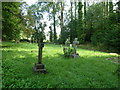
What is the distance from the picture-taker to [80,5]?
2167 cm

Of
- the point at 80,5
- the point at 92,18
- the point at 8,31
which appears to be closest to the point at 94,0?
the point at 80,5

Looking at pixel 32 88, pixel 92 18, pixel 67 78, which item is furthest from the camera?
pixel 92 18

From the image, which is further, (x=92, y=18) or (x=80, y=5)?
(x=80, y=5)

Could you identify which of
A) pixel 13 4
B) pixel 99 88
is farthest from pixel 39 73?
pixel 13 4

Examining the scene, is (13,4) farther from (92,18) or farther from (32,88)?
(92,18)

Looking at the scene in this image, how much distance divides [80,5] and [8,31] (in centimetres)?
1577

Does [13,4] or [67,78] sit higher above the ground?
[13,4]

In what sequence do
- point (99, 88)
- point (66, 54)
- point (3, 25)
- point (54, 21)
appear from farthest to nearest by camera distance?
point (54, 21) → point (3, 25) → point (66, 54) → point (99, 88)

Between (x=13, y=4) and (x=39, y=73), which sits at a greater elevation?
(x=13, y=4)

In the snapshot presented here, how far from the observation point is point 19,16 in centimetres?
1117

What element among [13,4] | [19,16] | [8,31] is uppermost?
[13,4]

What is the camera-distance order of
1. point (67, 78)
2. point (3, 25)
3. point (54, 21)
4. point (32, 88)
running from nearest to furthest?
point (32, 88) → point (67, 78) → point (3, 25) → point (54, 21)

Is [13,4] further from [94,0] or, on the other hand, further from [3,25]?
[94,0]

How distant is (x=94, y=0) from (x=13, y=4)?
15.6m
